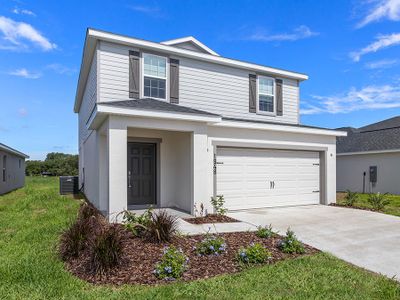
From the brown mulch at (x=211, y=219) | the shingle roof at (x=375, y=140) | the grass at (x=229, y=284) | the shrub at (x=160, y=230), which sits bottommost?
the brown mulch at (x=211, y=219)

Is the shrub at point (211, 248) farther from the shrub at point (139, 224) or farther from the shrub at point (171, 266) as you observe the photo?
the shrub at point (139, 224)

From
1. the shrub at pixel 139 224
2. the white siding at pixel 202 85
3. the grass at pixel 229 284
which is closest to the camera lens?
the grass at pixel 229 284

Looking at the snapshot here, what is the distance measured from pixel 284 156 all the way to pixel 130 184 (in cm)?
584

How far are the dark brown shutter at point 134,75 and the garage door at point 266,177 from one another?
11.2 ft

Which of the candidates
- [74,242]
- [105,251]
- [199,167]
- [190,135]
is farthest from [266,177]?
[105,251]

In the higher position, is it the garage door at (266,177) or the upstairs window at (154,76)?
the upstairs window at (154,76)

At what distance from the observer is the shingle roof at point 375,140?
17.5 meters

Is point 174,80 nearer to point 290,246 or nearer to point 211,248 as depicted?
point 211,248

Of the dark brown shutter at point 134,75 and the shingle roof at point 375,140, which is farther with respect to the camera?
the shingle roof at point 375,140

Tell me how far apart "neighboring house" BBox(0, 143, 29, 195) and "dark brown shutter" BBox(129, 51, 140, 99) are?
1157 centimetres

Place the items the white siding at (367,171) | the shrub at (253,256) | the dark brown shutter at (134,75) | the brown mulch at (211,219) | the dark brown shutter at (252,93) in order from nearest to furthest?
the shrub at (253,256) → the brown mulch at (211,219) → the dark brown shutter at (134,75) → the dark brown shutter at (252,93) → the white siding at (367,171)

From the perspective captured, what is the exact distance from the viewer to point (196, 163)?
9.00 m

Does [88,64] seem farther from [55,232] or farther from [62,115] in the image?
[62,115]

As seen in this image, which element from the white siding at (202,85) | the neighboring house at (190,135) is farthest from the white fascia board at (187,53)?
the white siding at (202,85)
